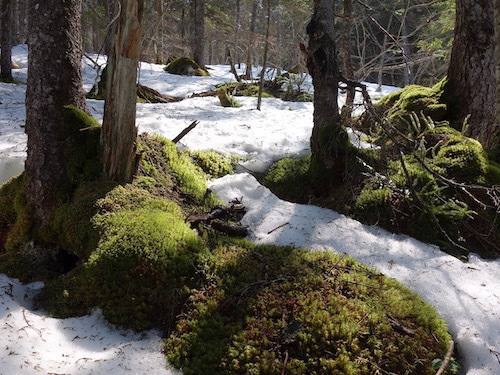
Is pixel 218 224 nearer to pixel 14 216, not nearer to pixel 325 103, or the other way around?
pixel 325 103

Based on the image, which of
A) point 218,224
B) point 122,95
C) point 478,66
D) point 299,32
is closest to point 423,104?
point 478,66

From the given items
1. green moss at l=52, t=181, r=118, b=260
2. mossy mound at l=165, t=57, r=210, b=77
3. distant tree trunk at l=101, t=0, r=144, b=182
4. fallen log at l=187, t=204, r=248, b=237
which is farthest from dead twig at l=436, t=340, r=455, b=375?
mossy mound at l=165, t=57, r=210, b=77

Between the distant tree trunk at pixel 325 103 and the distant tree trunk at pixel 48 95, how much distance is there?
2535mm

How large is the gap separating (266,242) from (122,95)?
1.97 metres

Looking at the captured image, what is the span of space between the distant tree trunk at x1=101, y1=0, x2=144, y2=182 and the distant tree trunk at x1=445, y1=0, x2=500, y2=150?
4.38m

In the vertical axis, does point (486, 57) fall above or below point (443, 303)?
above

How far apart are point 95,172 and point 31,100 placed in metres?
0.93

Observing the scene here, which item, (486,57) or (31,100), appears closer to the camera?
(31,100)

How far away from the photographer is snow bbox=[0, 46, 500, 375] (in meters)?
2.24

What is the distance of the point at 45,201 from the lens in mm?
3533

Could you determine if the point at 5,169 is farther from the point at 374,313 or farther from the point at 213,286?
the point at 374,313

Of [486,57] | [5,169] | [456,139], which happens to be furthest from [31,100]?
[486,57]

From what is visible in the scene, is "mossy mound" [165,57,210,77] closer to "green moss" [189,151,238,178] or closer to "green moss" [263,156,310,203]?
"green moss" [189,151,238,178]

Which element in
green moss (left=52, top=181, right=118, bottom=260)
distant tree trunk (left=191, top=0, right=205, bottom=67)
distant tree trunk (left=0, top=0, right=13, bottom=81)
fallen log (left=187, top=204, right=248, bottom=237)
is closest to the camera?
green moss (left=52, top=181, right=118, bottom=260)
